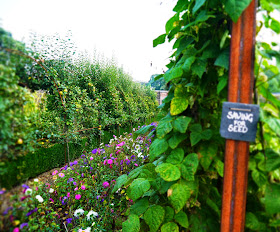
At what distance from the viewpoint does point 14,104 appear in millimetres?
600

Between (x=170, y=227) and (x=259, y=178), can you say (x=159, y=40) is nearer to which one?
(x=259, y=178)

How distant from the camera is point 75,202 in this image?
6.93ft

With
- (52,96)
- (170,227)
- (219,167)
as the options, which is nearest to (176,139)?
(219,167)

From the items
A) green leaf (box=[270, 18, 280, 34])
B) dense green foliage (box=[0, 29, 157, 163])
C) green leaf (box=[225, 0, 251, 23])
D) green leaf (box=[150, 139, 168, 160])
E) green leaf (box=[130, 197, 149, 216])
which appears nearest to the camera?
dense green foliage (box=[0, 29, 157, 163])

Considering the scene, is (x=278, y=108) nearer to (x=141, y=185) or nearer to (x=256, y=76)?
(x=256, y=76)

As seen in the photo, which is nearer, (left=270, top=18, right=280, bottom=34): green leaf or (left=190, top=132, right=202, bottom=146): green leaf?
(left=270, top=18, right=280, bottom=34): green leaf

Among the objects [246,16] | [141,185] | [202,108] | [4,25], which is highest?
[246,16]

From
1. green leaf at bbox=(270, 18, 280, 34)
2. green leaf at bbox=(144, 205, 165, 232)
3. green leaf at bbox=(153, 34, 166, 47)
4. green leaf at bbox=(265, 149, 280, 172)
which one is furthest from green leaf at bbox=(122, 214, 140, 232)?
green leaf at bbox=(270, 18, 280, 34)

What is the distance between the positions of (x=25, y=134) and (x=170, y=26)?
0.95 m

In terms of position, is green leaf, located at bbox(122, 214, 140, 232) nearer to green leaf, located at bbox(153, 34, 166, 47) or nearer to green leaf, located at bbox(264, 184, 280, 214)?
green leaf, located at bbox(264, 184, 280, 214)

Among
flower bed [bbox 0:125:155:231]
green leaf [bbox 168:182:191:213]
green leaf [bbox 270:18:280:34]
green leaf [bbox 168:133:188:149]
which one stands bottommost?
flower bed [bbox 0:125:155:231]

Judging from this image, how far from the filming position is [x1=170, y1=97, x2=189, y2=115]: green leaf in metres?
1.00

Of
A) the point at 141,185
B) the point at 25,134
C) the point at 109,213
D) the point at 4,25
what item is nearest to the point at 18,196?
the point at 25,134

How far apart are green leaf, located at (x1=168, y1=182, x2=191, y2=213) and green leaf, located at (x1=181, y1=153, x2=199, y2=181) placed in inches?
2.0
